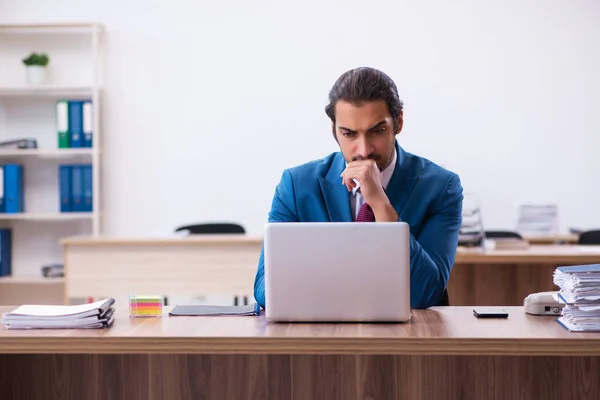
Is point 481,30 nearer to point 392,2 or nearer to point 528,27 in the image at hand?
point 528,27

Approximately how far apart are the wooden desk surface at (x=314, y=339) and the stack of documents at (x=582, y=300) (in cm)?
4

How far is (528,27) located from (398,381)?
15.6 feet

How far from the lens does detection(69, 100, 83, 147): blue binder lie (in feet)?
18.7

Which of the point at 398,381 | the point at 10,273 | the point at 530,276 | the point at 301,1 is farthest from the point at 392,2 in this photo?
the point at 398,381

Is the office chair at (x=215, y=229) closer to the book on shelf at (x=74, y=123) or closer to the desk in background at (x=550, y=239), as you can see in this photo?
the book on shelf at (x=74, y=123)

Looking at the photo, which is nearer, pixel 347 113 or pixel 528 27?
pixel 347 113

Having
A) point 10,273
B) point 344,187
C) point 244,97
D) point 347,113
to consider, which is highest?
point 244,97

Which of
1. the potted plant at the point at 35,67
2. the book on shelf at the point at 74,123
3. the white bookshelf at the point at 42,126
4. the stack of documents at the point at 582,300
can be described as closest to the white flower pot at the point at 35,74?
the potted plant at the point at 35,67

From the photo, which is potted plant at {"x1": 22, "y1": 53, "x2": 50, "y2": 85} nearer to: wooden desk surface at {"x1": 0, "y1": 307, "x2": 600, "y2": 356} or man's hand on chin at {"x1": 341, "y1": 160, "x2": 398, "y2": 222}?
man's hand on chin at {"x1": 341, "y1": 160, "x2": 398, "y2": 222}

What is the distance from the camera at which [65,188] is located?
18.9ft

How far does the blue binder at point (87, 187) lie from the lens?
573cm

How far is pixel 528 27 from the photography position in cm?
598

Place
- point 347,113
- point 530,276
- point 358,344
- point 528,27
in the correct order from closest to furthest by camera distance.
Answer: point 358,344 → point 347,113 → point 530,276 → point 528,27

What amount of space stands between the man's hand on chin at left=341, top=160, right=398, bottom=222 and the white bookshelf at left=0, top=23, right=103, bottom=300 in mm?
4196
